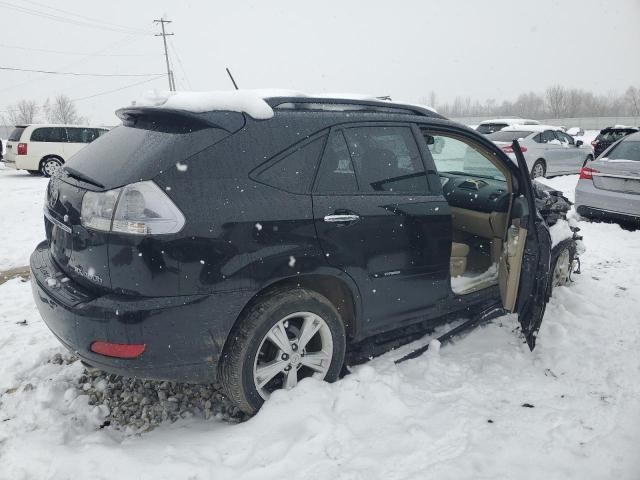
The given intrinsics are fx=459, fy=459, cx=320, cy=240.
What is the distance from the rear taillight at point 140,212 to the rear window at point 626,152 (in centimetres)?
721

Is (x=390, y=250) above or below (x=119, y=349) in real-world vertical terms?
above

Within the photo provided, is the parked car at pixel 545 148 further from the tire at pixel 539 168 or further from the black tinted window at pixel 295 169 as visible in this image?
the black tinted window at pixel 295 169

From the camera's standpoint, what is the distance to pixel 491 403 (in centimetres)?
290

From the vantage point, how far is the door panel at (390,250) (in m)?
2.74

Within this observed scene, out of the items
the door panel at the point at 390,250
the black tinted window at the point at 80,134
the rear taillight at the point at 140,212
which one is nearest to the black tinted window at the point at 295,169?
the door panel at the point at 390,250

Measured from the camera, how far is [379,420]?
105 inches

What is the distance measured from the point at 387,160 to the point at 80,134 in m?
15.7

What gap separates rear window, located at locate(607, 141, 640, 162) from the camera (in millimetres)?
7001

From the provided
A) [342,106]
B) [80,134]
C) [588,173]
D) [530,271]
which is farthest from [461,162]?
[80,134]

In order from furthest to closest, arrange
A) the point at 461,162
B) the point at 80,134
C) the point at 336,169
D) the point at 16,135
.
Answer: the point at 80,134 < the point at 16,135 < the point at 461,162 < the point at 336,169

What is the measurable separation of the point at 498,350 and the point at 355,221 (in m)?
1.72

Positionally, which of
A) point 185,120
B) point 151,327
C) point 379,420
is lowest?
point 379,420

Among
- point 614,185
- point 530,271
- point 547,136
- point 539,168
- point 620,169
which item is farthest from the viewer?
point 547,136

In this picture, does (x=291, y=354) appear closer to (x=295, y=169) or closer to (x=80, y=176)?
(x=295, y=169)
